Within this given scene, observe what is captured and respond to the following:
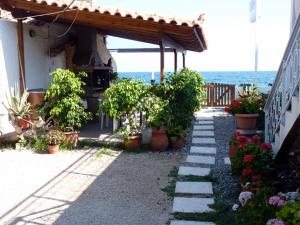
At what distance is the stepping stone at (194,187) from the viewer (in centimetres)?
511

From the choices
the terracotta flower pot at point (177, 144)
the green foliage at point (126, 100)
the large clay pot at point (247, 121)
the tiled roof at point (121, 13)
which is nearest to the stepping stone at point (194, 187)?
the terracotta flower pot at point (177, 144)

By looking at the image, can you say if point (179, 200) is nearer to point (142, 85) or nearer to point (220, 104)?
point (142, 85)

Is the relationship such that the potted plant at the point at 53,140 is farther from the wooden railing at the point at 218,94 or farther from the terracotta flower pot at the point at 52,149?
the wooden railing at the point at 218,94

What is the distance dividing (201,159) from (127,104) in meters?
1.95

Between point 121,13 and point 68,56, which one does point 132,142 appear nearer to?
point 121,13

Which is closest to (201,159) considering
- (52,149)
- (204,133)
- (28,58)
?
(204,133)

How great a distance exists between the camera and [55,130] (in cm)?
793

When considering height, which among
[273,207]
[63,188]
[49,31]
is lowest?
[63,188]

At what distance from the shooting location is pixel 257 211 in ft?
11.3

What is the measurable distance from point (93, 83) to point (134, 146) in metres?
4.33

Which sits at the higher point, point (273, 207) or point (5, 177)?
point (273, 207)

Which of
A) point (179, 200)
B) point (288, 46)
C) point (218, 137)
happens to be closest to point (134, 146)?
point (218, 137)

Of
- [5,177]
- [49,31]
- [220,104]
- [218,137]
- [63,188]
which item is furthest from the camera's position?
[220,104]

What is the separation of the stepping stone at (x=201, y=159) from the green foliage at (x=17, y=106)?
373cm
